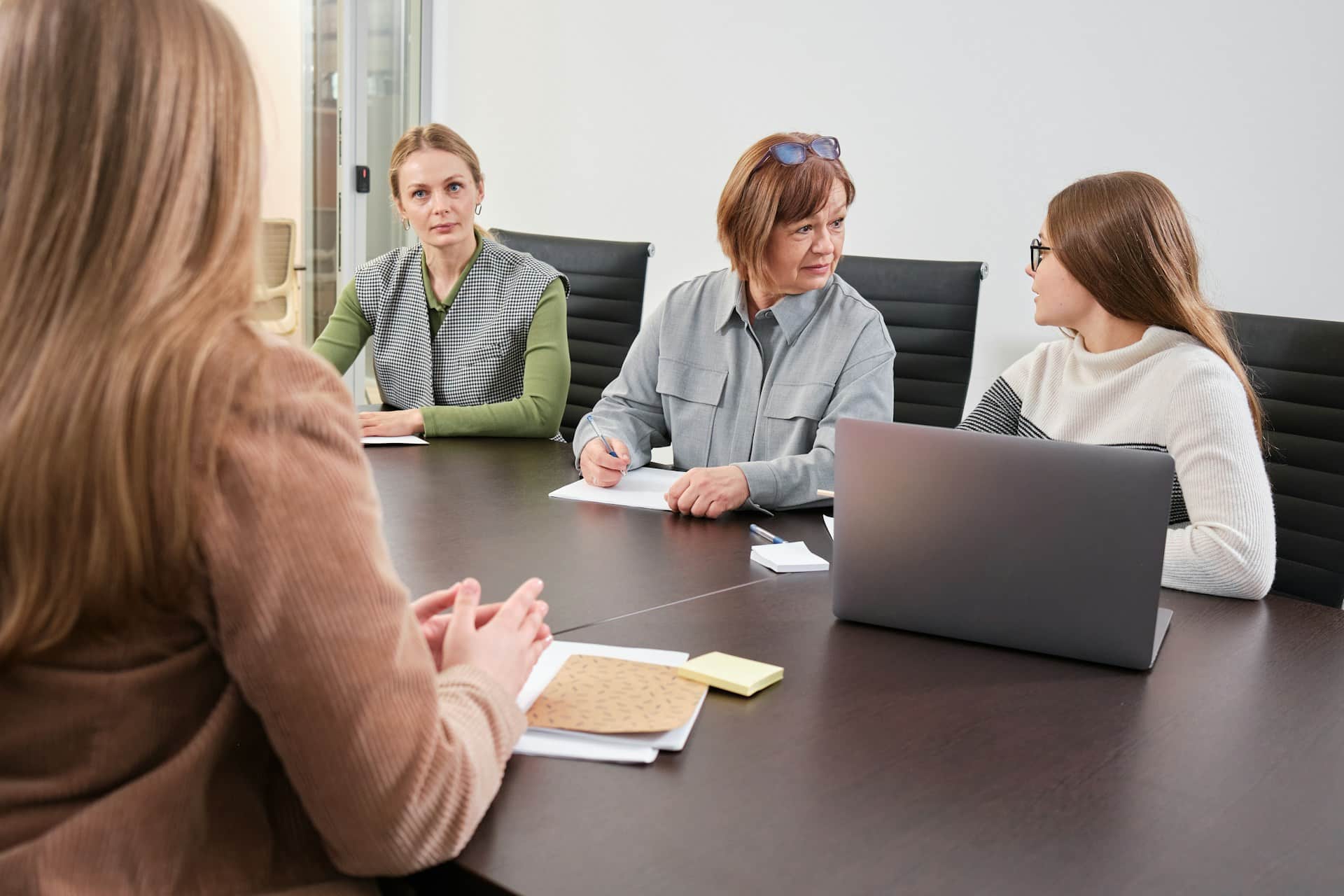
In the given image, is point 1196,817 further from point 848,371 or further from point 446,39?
point 446,39

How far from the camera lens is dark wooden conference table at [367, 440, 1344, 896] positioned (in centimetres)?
79

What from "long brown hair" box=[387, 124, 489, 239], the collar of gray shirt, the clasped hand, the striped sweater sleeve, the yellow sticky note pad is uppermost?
"long brown hair" box=[387, 124, 489, 239]

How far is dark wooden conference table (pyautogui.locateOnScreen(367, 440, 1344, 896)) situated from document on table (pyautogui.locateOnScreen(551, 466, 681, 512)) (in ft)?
0.97

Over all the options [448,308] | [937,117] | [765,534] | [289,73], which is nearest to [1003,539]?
[765,534]

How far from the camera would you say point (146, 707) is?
0.73 metres

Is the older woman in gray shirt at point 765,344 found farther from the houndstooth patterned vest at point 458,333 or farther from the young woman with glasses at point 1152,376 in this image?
the houndstooth patterned vest at point 458,333

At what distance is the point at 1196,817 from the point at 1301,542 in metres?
1.21

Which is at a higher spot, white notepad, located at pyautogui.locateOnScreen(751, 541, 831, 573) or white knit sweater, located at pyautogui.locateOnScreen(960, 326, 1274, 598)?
white knit sweater, located at pyautogui.locateOnScreen(960, 326, 1274, 598)

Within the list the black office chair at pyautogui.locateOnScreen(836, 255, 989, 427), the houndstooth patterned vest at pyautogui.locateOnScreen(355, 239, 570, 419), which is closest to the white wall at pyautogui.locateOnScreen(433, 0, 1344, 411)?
the black office chair at pyautogui.locateOnScreen(836, 255, 989, 427)

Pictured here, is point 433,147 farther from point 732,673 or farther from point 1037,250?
point 732,673

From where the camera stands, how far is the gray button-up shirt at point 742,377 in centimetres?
207

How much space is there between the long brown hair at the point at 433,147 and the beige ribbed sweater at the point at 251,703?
2016mm

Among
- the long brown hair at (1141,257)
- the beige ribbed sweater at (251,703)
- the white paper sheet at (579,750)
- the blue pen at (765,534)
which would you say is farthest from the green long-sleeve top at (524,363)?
the beige ribbed sweater at (251,703)

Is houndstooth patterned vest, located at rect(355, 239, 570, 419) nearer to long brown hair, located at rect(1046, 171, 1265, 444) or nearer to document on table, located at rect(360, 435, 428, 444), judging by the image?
document on table, located at rect(360, 435, 428, 444)
